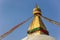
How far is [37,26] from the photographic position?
11695 millimetres

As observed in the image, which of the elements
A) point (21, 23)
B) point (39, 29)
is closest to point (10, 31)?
point (21, 23)

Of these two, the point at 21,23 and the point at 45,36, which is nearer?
the point at 45,36

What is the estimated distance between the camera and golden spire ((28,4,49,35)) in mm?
11531

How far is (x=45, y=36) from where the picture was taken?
36.4 feet

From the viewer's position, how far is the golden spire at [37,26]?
1153cm

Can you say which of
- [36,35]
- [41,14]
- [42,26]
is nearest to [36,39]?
[36,35]

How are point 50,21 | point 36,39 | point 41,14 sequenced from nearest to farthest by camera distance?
point 36,39 < point 50,21 < point 41,14

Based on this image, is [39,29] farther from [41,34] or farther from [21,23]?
[21,23]

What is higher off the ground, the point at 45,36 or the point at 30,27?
the point at 30,27

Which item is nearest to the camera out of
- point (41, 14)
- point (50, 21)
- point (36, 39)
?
point (36, 39)

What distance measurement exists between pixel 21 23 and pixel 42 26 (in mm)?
1139

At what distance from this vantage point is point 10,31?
11977 mm

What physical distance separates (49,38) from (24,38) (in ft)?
3.94

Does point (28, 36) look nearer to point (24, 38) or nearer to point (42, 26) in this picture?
point (24, 38)
